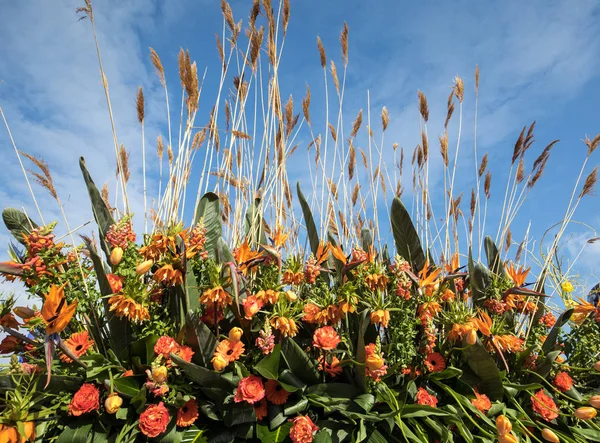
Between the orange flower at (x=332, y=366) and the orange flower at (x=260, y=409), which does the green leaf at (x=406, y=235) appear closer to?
the orange flower at (x=332, y=366)

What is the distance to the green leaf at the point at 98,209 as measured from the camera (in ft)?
3.64

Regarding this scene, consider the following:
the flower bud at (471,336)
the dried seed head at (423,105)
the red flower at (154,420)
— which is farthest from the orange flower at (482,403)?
the dried seed head at (423,105)

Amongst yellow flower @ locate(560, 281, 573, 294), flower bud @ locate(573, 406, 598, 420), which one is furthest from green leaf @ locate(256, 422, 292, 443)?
yellow flower @ locate(560, 281, 573, 294)

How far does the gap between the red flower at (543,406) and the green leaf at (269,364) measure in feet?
2.30

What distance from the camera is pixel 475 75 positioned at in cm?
196

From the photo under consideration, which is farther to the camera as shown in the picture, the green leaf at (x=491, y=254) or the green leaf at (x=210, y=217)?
the green leaf at (x=491, y=254)

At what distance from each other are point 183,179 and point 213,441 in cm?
84

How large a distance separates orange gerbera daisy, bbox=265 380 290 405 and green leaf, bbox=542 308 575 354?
0.80 metres

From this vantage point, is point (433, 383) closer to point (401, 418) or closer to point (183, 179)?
point (401, 418)

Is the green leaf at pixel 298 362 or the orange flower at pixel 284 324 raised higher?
the orange flower at pixel 284 324

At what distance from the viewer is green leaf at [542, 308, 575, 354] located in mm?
1183

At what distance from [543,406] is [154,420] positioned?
967mm

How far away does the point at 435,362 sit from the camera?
3.54ft

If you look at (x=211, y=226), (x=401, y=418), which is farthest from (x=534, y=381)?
(x=211, y=226)
